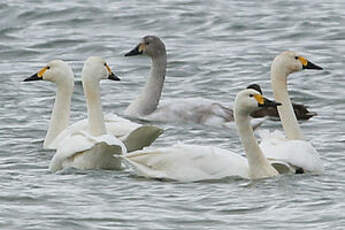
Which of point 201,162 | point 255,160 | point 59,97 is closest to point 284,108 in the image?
point 255,160

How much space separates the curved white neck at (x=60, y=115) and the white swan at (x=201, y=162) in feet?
6.41

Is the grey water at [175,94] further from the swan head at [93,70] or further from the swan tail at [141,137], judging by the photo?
the swan head at [93,70]

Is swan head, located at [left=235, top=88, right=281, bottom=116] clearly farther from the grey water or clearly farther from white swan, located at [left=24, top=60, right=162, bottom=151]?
white swan, located at [left=24, top=60, right=162, bottom=151]

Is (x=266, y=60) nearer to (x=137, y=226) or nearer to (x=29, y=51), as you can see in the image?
(x=29, y=51)

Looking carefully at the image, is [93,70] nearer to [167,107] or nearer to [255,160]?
[255,160]

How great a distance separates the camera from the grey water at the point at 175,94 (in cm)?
862

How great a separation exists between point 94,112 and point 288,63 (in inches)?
74.5

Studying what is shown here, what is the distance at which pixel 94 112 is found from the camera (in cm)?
1048

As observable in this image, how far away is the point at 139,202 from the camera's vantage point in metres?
8.92

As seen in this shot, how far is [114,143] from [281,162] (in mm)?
1326

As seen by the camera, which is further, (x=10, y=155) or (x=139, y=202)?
(x=10, y=155)

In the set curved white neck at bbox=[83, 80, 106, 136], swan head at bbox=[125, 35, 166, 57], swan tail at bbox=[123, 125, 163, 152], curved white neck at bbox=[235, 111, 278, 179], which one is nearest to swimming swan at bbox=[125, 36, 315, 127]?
swan head at bbox=[125, 35, 166, 57]

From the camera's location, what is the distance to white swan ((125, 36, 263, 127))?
12.7m

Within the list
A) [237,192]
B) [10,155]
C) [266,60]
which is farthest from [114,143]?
[266,60]
